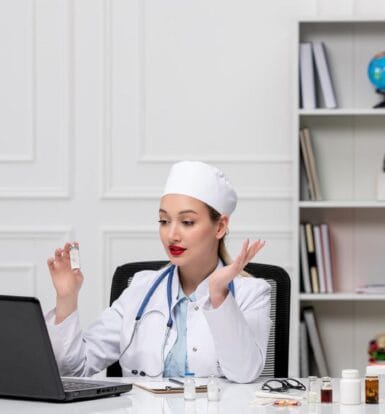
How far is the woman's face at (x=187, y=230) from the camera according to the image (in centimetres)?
258

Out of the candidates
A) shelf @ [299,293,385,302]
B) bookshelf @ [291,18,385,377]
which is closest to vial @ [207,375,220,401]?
shelf @ [299,293,385,302]

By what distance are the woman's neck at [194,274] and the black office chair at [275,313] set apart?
154 millimetres

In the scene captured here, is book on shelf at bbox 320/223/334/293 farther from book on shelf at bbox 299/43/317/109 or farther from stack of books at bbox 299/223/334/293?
book on shelf at bbox 299/43/317/109

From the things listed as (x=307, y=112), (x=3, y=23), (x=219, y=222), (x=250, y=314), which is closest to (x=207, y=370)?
(x=250, y=314)

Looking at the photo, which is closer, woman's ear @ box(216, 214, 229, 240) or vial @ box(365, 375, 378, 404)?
vial @ box(365, 375, 378, 404)

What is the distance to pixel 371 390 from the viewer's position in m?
2.11

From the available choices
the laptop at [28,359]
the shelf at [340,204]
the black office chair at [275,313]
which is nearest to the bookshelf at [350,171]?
the shelf at [340,204]

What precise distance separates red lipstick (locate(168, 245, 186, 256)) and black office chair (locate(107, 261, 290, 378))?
296 millimetres

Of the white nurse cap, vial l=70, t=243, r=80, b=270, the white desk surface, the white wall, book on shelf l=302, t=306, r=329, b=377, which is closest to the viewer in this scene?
the white desk surface

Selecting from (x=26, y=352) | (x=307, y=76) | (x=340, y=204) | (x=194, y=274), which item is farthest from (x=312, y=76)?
(x=26, y=352)

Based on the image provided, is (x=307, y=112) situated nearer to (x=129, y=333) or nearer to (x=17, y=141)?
(x=17, y=141)

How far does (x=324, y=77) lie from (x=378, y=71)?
0.22m

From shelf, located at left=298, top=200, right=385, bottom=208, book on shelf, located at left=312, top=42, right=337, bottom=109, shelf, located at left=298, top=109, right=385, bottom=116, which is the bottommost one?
shelf, located at left=298, top=200, right=385, bottom=208

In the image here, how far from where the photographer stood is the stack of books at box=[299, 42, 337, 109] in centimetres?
418
